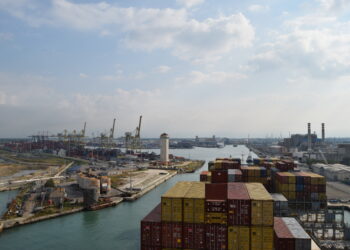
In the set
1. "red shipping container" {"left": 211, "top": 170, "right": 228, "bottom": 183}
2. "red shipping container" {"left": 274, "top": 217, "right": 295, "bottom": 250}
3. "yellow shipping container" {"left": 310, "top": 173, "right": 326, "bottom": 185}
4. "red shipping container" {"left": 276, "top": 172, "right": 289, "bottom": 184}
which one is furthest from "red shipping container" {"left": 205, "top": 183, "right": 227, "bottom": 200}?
"yellow shipping container" {"left": 310, "top": 173, "right": 326, "bottom": 185}

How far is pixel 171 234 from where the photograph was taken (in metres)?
10.1

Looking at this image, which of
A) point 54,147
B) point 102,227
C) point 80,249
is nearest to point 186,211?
point 80,249

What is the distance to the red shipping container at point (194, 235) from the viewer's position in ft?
32.4

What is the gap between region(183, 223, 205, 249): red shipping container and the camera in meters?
9.89

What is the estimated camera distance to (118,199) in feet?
76.5

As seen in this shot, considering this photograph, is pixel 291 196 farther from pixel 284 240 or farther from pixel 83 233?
pixel 83 233

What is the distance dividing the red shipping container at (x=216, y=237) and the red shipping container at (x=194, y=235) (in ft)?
0.57

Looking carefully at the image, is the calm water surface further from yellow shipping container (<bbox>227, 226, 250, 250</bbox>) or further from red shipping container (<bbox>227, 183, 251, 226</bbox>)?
red shipping container (<bbox>227, 183, 251, 226</bbox>)

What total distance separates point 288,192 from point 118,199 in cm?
1309

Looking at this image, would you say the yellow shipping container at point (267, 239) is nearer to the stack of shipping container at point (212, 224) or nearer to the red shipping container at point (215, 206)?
the stack of shipping container at point (212, 224)

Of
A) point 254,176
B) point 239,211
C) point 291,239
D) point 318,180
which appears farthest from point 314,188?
point 239,211

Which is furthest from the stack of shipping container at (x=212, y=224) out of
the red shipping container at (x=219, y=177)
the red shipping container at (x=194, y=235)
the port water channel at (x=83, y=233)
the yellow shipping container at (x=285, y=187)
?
the yellow shipping container at (x=285, y=187)

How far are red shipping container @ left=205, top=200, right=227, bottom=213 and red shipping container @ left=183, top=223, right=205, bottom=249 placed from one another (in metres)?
0.58

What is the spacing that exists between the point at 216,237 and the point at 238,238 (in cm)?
75
